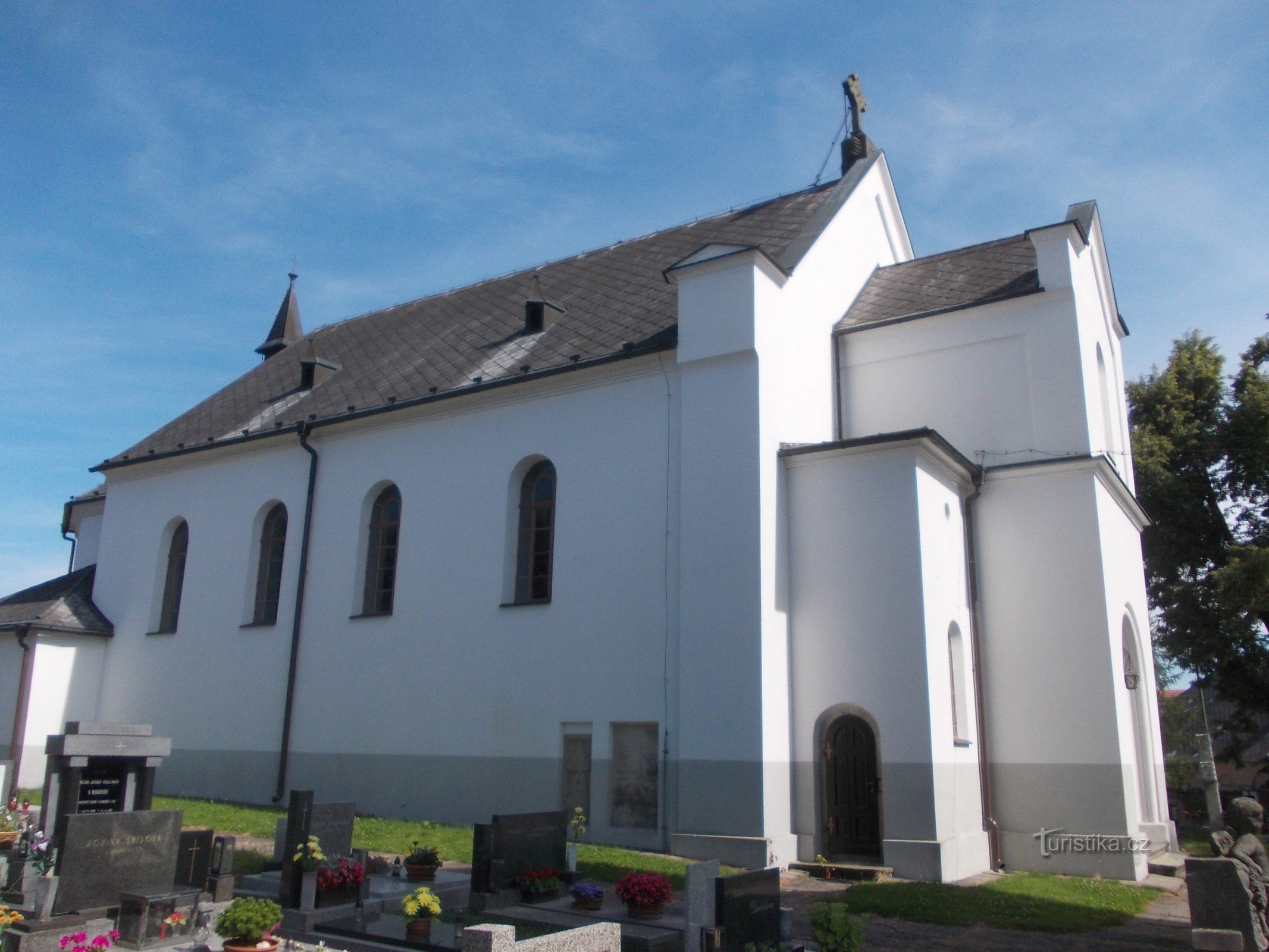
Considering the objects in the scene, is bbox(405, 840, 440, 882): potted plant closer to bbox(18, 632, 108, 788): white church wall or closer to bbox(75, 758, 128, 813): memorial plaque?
bbox(75, 758, 128, 813): memorial plaque

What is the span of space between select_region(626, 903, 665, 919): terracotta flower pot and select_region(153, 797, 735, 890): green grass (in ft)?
6.65

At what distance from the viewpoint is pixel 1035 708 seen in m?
14.6

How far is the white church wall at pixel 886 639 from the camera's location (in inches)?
503

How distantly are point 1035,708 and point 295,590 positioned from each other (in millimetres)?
12703

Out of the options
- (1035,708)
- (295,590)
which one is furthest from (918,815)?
(295,590)

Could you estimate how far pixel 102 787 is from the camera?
1099 cm

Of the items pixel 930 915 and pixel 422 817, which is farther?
pixel 422 817

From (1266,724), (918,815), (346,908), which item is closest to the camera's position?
(346,908)

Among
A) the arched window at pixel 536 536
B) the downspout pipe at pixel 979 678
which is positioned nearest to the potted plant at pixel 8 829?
the arched window at pixel 536 536

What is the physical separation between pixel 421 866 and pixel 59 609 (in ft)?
45.7

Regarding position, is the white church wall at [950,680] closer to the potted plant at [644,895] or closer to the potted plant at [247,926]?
the potted plant at [644,895]

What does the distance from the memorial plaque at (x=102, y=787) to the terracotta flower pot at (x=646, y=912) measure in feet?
18.6

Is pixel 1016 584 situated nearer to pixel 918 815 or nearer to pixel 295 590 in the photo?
pixel 918 815

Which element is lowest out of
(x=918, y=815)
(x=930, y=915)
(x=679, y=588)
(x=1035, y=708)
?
(x=930, y=915)
